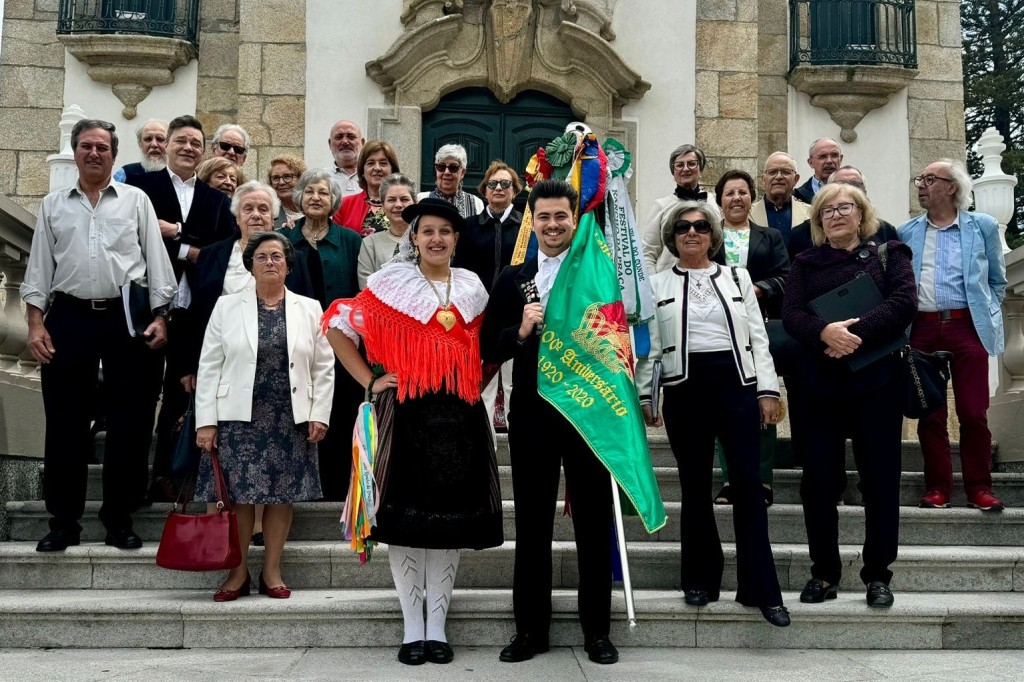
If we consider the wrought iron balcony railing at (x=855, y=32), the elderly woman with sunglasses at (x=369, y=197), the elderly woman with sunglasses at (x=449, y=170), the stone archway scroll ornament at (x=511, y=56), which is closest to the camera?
the elderly woman with sunglasses at (x=449, y=170)

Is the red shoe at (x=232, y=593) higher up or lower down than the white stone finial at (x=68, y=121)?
lower down

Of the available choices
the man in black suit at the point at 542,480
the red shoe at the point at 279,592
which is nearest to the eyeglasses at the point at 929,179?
the man in black suit at the point at 542,480

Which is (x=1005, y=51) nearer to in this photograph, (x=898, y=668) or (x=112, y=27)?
(x=112, y=27)

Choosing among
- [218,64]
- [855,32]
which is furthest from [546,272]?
[855,32]

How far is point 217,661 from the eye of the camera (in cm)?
441

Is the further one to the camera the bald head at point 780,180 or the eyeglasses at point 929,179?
the bald head at point 780,180

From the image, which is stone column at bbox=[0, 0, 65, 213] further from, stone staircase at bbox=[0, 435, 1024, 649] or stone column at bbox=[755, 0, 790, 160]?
stone column at bbox=[755, 0, 790, 160]

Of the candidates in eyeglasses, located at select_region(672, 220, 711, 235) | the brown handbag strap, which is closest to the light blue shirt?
eyeglasses, located at select_region(672, 220, 711, 235)

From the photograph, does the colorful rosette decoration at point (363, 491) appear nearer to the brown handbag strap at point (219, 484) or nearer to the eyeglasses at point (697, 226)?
the brown handbag strap at point (219, 484)

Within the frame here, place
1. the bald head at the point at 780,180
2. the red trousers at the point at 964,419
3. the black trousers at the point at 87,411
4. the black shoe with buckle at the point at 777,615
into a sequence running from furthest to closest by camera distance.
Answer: the bald head at the point at 780,180
the red trousers at the point at 964,419
the black trousers at the point at 87,411
the black shoe with buckle at the point at 777,615

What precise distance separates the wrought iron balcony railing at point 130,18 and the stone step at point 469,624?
23.7 feet

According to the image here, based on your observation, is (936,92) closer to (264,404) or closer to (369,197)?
(369,197)

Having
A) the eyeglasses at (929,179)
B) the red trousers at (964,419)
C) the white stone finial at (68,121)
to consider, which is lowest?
the red trousers at (964,419)

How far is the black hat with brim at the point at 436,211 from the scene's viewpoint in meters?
4.71
